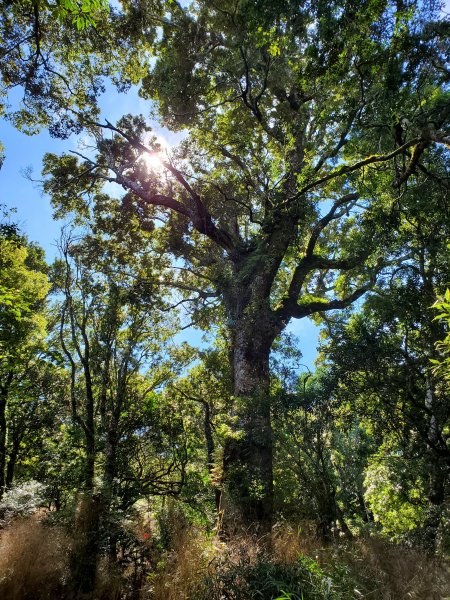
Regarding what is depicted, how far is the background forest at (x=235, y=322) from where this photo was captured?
472 cm

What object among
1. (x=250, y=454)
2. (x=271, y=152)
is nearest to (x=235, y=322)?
(x=250, y=454)

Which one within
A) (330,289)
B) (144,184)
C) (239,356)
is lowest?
(239,356)

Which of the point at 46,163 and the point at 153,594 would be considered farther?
the point at 46,163

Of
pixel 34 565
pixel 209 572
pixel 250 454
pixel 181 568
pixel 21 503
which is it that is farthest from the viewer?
pixel 250 454

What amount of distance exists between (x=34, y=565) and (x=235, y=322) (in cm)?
764

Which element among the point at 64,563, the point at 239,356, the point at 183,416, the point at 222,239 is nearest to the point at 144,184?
the point at 222,239

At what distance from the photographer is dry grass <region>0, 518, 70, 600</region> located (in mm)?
4090

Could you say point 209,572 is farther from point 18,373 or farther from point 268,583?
point 18,373

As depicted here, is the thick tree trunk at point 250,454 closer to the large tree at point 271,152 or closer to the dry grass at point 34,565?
the large tree at point 271,152

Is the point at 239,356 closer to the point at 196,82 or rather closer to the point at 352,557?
the point at 352,557

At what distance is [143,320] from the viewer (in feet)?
30.5

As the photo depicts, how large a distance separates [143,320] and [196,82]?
7.54 meters

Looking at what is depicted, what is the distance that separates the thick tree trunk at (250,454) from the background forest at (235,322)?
0.06 m

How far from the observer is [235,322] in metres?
11.0
